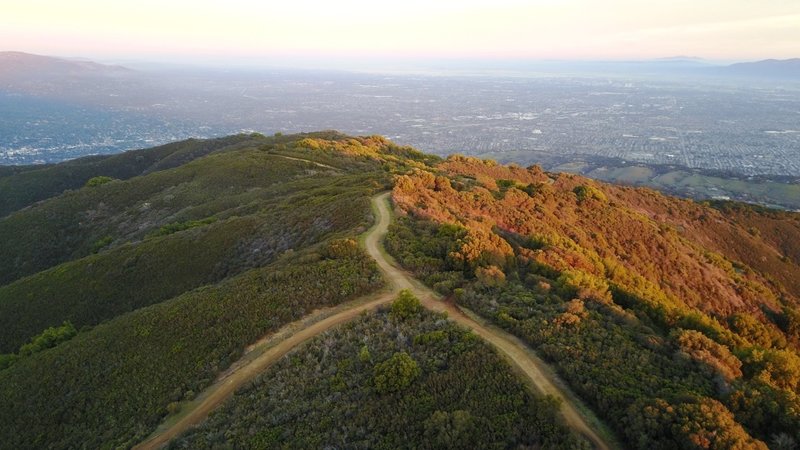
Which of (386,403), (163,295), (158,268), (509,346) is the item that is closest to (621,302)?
(509,346)

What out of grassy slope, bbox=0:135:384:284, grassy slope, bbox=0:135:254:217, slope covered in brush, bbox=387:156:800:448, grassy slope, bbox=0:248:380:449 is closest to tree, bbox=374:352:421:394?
slope covered in brush, bbox=387:156:800:448

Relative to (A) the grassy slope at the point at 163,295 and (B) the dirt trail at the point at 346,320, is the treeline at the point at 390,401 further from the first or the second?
(A) the grassy slope at the point at 163,295

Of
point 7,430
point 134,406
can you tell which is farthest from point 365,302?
point 7,430

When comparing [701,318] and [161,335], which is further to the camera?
[161,335]

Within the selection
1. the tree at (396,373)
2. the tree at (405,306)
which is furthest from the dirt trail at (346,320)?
the tree at (396,373)

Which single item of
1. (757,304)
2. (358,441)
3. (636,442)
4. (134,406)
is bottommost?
(757,304)

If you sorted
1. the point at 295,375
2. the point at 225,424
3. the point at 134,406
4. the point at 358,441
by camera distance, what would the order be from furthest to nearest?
the point at 134,406 < the point at 295,375 < the point at 225,424 < the point at 358,441

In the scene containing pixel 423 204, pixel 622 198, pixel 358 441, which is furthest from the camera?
pixel 622 198

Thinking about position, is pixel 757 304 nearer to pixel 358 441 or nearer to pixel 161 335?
pixel 358 441
